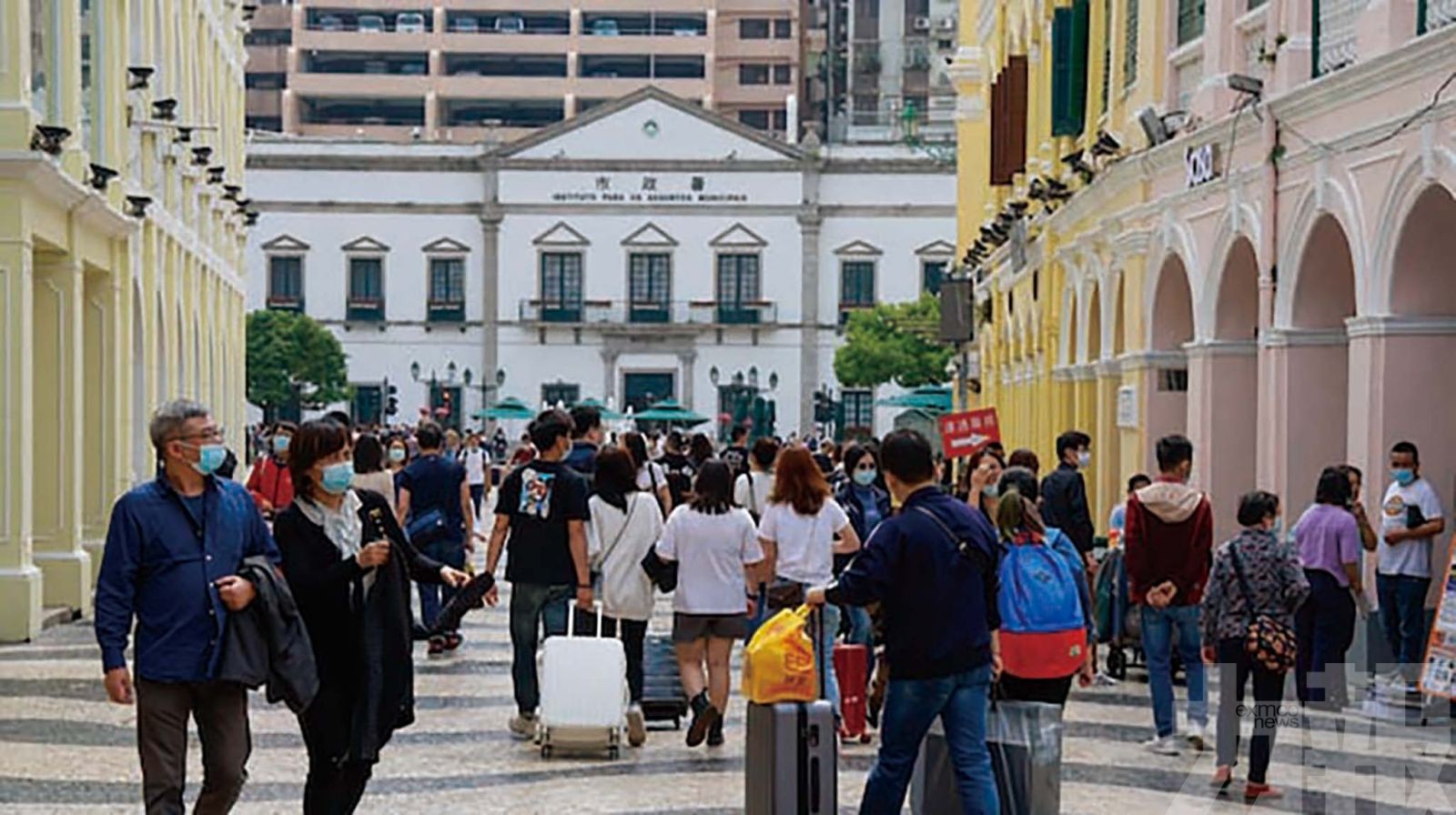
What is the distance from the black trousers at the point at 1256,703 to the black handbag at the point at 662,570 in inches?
120

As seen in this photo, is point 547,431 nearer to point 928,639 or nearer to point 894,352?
point 928,639

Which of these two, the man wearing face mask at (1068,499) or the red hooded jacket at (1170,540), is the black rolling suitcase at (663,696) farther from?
the man wearing face mask at (1068,499)

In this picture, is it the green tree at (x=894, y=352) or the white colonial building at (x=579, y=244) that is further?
the white colonial building at (x=579, y=244)

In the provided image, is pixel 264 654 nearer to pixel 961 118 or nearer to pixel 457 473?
pixel 457 473

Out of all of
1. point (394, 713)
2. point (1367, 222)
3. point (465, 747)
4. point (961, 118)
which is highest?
point (961, 118)

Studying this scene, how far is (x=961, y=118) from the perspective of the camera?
136 feet

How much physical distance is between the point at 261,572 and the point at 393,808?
277cm

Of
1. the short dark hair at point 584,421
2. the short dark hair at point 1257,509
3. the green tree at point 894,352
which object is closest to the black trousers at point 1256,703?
the short dark hair at point 1257,509

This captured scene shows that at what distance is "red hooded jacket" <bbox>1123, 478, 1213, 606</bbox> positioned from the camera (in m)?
11.9

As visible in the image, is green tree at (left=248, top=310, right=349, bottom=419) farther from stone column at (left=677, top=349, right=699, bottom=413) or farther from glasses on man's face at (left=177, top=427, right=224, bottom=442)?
glasses on man's face at (left=177, top=427, right=224, bottom=442)

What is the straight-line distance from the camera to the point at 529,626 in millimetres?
12734

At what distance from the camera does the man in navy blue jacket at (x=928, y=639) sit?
8672 mm

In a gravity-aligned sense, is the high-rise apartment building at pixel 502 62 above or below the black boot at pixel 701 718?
above

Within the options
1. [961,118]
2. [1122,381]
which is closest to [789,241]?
[961,118]
